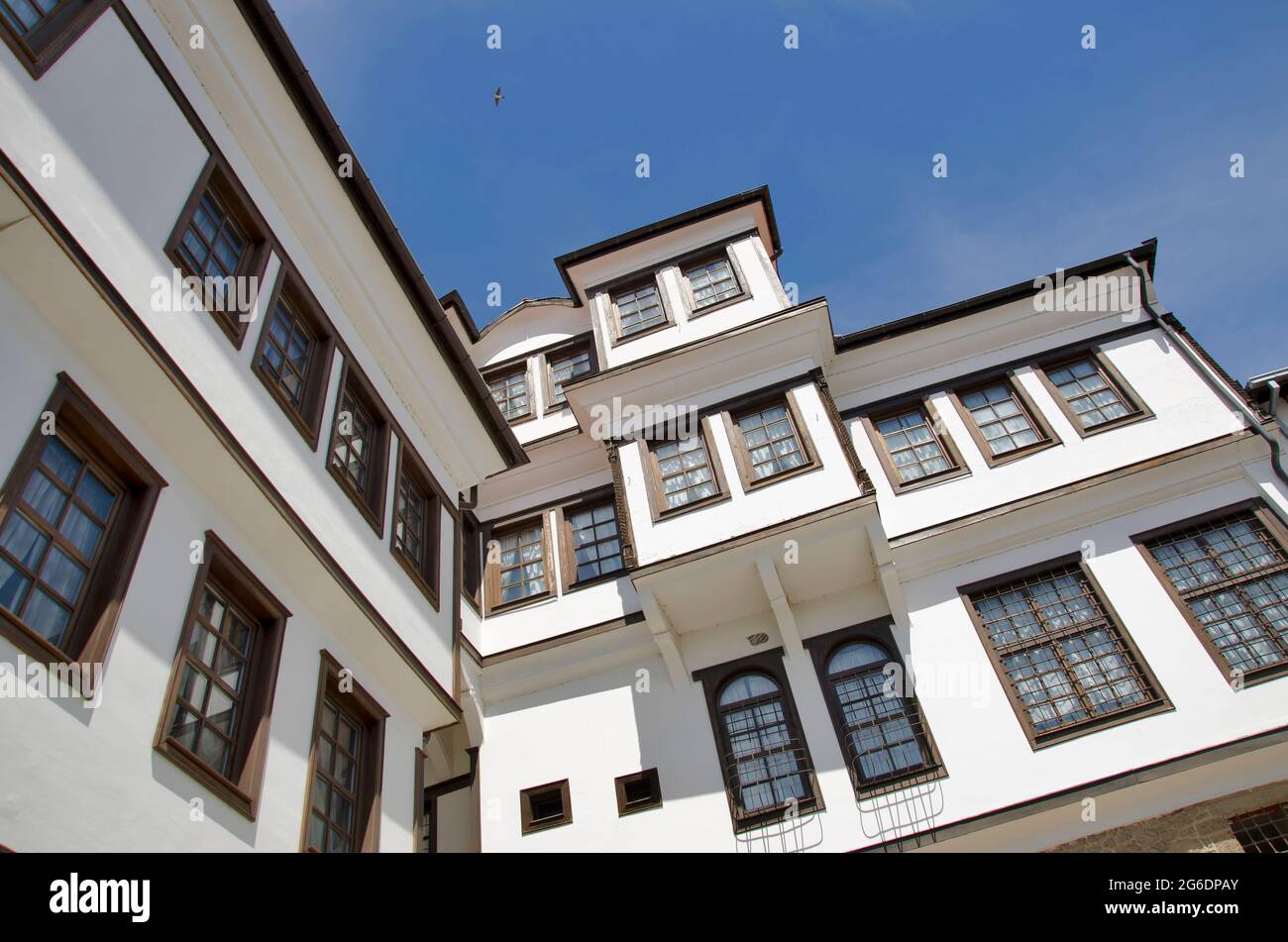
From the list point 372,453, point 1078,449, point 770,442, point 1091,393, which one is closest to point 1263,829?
point 1078,449

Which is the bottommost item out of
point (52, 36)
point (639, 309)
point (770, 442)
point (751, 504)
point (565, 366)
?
point (52, 36)

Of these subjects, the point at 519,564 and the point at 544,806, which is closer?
the point at 544,806

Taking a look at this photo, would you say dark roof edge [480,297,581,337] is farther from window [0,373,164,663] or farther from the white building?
window [0,373,164,663]

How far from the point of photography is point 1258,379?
12523mm

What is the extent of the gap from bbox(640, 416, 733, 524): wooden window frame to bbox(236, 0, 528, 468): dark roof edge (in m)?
1.86

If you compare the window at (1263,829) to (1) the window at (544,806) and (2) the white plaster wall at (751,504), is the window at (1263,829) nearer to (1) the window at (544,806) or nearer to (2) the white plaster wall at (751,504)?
(2) the white plaster wall at (751,504)

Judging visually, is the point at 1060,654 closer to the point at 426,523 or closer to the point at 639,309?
the point at 426,523

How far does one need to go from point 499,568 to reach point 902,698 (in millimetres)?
6580

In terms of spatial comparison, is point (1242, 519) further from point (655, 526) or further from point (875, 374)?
point (655, 526)

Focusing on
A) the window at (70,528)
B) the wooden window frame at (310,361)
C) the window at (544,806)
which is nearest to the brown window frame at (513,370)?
the wooden window frame at (310,361)

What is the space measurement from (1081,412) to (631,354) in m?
7.01

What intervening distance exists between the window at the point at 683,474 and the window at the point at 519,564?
223 cm

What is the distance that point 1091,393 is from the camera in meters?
13.9
